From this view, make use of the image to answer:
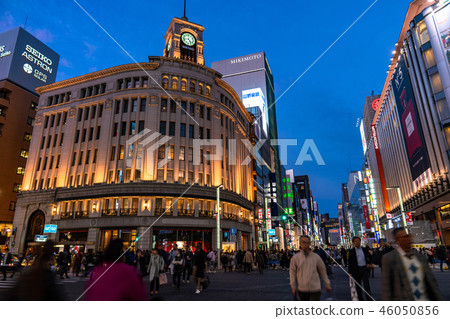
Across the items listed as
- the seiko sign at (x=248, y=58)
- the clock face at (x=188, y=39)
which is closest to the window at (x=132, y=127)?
the clock face at (x=188, y=39)

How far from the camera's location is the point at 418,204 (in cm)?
4253

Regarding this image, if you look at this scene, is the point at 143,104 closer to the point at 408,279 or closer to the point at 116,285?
the point at 116,285

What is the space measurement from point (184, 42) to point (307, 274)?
52978mm

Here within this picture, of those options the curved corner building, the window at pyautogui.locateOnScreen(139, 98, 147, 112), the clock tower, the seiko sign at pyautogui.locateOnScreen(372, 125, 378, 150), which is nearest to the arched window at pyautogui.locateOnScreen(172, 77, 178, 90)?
the curved corner building

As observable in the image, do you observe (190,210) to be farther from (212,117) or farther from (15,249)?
(15,249)

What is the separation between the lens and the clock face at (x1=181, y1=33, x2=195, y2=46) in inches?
2044

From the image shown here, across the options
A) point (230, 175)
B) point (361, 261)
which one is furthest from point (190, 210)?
point (361, 261)

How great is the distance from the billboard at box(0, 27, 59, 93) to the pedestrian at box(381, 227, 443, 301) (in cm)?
6561

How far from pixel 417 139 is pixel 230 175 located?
89.2ft

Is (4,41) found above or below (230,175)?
above

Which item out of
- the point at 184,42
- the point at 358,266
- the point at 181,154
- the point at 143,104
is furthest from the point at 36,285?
the point at 184,42

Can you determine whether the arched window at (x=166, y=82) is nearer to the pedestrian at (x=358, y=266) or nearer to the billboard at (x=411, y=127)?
the billboard at (x=411, y=127)

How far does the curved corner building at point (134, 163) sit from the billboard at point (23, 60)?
14.0m

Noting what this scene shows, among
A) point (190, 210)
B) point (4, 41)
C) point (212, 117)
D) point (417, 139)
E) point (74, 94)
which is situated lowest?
point (190, 210)
